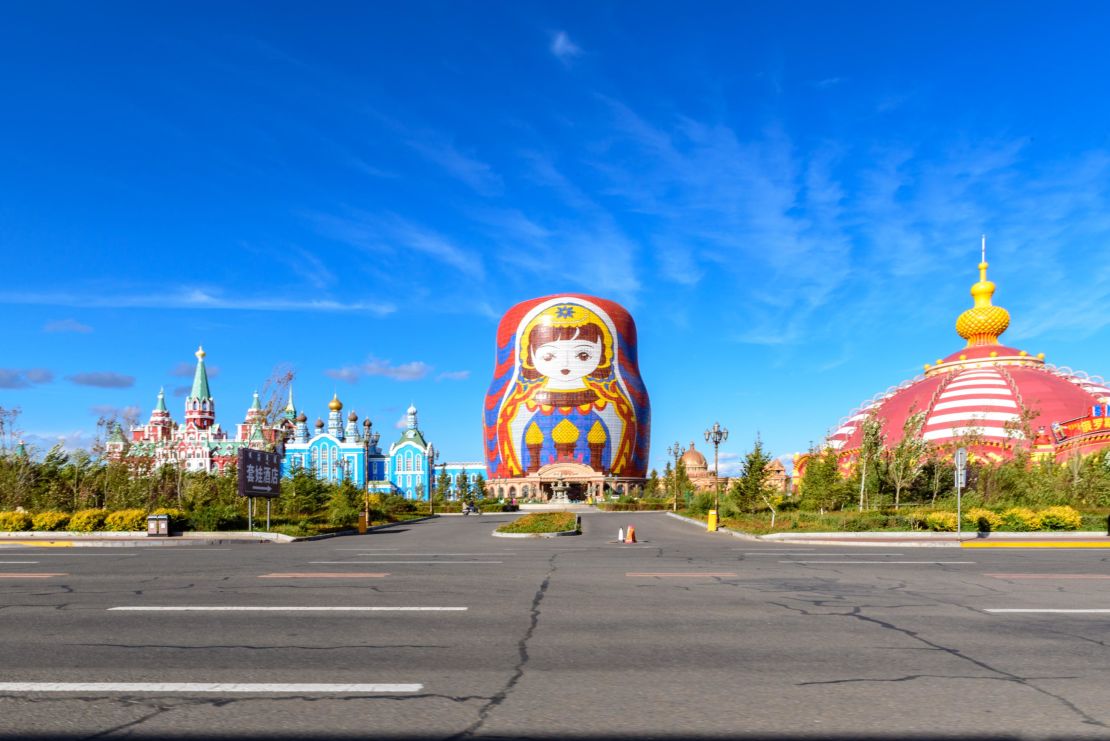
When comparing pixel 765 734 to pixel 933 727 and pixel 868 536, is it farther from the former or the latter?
pixel 868 536

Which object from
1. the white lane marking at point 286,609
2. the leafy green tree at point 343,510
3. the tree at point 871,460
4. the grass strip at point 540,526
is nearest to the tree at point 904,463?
the tree at point 871,460

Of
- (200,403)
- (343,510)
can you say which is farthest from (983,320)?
(200,403)

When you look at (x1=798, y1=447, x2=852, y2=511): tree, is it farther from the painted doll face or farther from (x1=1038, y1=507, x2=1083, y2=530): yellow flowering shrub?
the painted doll face

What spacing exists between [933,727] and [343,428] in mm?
153752

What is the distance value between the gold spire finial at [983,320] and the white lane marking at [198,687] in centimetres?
9680

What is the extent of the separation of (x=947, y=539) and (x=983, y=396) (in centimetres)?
5433

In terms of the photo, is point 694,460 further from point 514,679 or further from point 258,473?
point 514,679

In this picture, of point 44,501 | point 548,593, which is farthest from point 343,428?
point 548,593

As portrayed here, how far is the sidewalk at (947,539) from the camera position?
23667 mm

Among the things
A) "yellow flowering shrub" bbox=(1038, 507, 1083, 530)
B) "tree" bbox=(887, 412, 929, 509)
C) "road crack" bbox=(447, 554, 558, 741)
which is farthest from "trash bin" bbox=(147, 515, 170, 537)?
"tree" bbox=(887, 412, 929, 509)

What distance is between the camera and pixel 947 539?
24578 mm

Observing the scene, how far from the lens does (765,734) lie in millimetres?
5258

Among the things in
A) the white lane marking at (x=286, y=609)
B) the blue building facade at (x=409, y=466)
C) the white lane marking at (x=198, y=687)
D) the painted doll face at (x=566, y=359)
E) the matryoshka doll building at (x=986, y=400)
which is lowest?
the blue building facade at (x=409, y=466)

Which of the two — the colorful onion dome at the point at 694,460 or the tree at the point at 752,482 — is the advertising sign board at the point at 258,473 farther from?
the colorful onion dome at the point at 694,460
